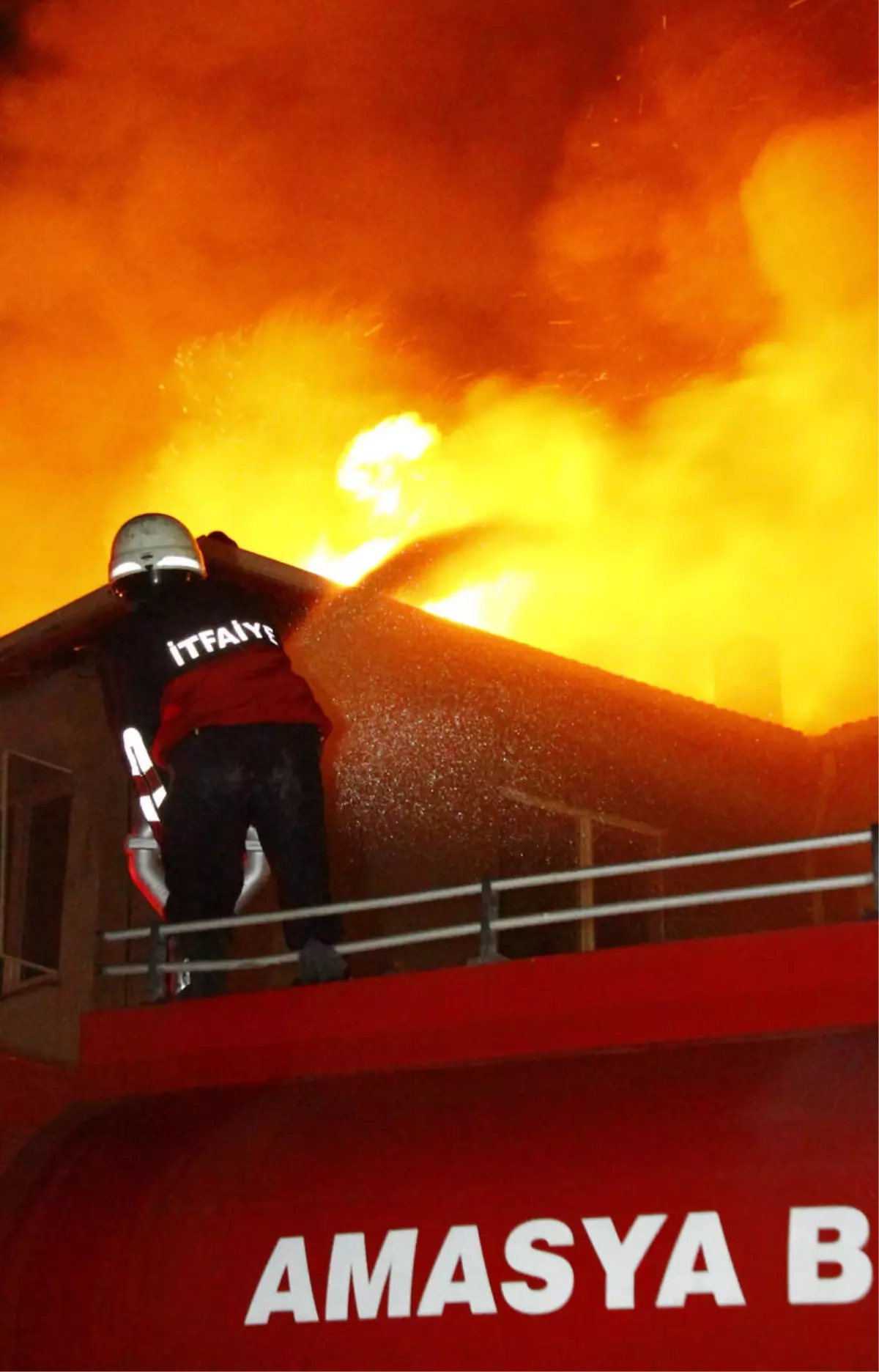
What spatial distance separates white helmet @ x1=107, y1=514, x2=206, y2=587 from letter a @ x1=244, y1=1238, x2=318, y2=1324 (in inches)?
113

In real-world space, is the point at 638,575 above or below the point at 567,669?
above

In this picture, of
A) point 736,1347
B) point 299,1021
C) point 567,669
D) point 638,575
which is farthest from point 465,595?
point 736,1347

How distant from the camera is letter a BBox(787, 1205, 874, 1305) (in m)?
4.25

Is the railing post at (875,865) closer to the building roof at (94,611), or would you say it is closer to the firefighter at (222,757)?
the firefighter at (222,757)

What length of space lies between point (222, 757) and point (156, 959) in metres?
0.75

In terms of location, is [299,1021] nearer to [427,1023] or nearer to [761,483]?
[427,1023]

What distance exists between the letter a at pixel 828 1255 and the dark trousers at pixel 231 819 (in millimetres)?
2575

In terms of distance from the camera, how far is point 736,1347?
171 inches

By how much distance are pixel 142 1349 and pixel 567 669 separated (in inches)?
243

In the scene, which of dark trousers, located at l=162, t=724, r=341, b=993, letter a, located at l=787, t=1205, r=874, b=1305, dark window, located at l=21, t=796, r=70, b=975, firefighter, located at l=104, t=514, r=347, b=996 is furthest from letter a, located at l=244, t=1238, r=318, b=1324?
dark window, located at l=21, t=796, r=70, b=975

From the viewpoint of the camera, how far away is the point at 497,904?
5.57m

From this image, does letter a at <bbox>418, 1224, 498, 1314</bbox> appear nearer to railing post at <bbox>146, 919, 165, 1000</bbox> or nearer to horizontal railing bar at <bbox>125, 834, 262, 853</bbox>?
railing post at <bbox>146, 919, 165, 1000</bbox>

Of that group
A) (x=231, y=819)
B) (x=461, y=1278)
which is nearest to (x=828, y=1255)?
(x=461, y=1278)

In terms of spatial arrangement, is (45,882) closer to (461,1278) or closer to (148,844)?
(148,844)
